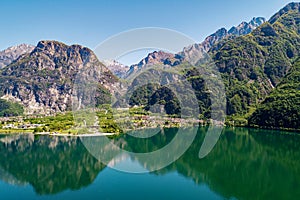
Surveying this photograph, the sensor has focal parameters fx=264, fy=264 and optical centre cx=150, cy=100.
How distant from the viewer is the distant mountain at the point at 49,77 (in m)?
131

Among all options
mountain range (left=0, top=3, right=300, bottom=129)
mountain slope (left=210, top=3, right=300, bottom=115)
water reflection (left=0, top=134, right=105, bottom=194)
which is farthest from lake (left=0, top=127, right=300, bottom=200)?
mountain slope (left=210, top=3, right=300, bottom=115)

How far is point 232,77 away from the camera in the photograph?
102 m

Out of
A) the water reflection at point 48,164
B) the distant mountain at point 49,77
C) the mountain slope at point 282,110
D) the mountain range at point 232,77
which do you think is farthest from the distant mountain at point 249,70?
the water reflection at point 48,164

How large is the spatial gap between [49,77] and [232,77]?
9281 cm

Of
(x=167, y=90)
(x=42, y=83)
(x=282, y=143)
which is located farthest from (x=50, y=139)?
(x=42, y=83)

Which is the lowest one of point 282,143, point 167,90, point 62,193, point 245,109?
point 62,193

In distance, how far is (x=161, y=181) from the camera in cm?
2305

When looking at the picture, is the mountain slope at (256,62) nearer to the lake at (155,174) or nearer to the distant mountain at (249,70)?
the distant mountain at (249,70)

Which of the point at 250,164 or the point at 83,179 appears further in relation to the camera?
the point at 250,164

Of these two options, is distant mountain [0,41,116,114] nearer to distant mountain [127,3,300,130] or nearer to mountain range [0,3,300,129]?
mountain range [0,3,300,129]

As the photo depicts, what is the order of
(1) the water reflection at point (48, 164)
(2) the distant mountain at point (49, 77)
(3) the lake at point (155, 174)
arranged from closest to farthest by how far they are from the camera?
(3) the lake at point (155, 174) → (1) the water reflection at point (48, 164) → (2) the distant mountain at point (49, 77)

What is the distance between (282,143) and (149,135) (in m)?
23.0

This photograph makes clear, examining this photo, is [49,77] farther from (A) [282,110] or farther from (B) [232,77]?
(A) [282,110]

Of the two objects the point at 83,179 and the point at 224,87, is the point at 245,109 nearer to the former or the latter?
the point at 224,87
